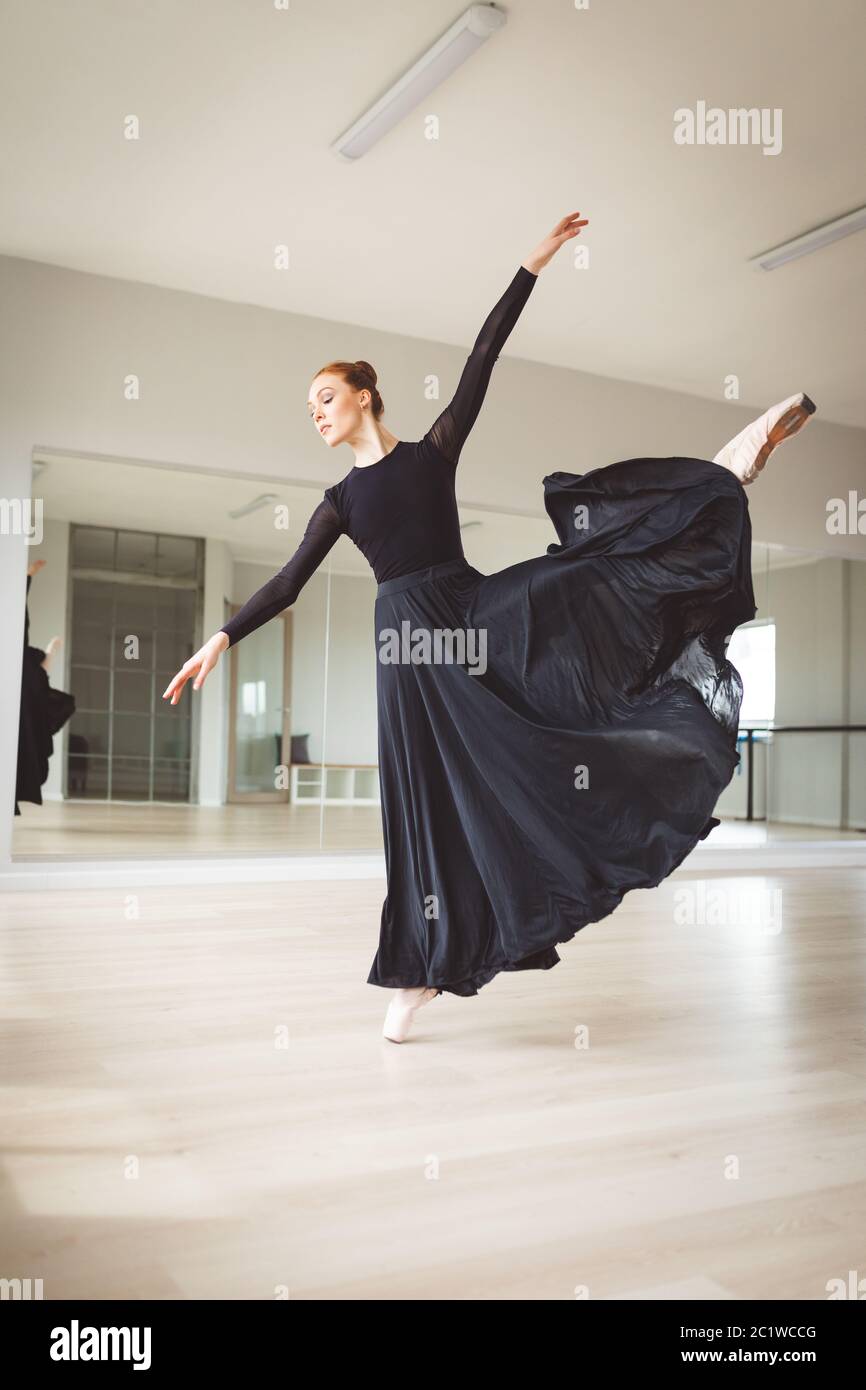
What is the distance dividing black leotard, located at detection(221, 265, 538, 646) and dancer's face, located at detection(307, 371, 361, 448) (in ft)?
0.34

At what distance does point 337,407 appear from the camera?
2.62m

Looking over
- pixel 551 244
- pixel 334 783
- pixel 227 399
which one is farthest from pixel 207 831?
pixel 551 244

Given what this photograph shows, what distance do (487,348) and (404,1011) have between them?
1.49 meters

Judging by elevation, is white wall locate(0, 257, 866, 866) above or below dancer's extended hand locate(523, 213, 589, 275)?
above

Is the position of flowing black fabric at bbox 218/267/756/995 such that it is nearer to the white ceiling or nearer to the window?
the white ceiling

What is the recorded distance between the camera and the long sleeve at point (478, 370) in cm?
247

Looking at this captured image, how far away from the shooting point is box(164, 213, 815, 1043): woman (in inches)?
91.7

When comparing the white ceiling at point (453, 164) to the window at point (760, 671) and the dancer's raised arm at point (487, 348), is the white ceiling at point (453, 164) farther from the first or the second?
the window at point (760, 671)


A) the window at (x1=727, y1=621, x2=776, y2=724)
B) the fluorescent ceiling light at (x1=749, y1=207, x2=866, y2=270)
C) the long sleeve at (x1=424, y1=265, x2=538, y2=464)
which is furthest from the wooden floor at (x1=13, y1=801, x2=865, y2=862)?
the fluorescent ceiling light at (x1=749, y1=207, x2=866, y2=270)

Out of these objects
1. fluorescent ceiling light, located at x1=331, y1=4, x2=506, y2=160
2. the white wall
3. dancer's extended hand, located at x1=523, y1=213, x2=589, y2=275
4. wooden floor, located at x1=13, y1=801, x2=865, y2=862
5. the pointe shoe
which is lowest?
wooden floor, located at x1=13, y1=801, x2=865, y2=862

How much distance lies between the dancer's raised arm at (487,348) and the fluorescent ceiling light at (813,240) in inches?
123

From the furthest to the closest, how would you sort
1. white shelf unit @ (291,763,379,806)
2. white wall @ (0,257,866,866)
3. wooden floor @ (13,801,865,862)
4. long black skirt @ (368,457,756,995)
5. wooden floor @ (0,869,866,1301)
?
white shelf unit @ (291,763,379,806) → wooden floor @ (13,801,865,862) → white wall @ (0,257,866,866) → long black skirt @ (368,457,756,995) → wooden floor @ (0,869,866,1301)

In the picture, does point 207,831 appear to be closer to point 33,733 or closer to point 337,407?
point 33,733

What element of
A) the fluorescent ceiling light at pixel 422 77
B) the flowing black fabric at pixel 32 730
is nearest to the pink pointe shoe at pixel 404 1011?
the fluorescent ceiling light at pixel 422 77
